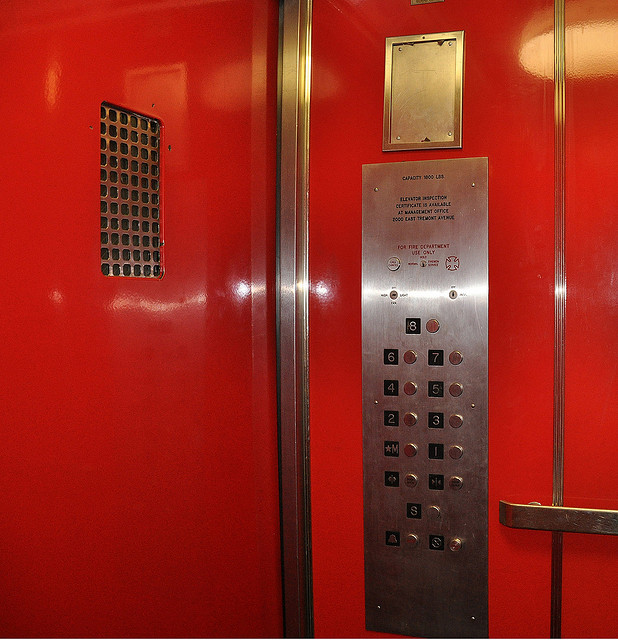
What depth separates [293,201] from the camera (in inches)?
63.2

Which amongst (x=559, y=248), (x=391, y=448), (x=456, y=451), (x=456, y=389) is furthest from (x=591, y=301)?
(x=391, y=448)

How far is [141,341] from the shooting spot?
121 centimetres

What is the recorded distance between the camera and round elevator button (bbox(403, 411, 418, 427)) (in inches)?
59.3

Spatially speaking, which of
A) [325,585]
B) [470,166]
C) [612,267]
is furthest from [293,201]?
[325,585]

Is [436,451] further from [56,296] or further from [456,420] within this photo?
[56,296]

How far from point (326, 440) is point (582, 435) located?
2.05ft

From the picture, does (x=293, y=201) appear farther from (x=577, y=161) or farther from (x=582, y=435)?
(x=582, y=435)

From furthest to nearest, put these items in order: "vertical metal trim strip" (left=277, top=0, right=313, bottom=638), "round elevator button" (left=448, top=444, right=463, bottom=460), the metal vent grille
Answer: "vertical metal trim strip" (left=277, top=0, right=313, bottom=638)
"round elevator button" (left=448, top=444, right=463, bottom=460)
the metal vent grille

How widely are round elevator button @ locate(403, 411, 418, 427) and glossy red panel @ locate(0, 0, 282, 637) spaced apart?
363 millimetres

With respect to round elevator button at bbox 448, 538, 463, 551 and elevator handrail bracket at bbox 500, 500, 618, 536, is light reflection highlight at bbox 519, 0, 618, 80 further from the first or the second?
round elevator button at bbox 448, 538, 463, 551

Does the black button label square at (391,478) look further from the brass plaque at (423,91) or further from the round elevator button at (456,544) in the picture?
the brass plaque at (423,91)

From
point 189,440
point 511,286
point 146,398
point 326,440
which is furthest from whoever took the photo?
point 326,440

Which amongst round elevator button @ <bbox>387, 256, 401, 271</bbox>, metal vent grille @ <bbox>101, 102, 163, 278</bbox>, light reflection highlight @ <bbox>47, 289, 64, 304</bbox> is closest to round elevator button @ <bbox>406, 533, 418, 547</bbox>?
round elevator button @ <bbox>387, 256, 401, 271</bbox>

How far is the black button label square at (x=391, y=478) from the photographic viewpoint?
60.3 inches
